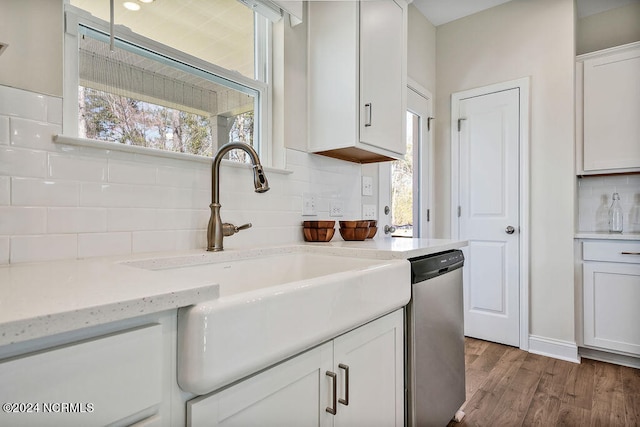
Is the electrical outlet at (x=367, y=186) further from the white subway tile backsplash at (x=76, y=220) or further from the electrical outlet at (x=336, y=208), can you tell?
the white subway tile backsplash at (x=76, y=220)

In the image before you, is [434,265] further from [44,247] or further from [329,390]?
[44,247]

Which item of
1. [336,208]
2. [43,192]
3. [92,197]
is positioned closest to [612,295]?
[336,208]

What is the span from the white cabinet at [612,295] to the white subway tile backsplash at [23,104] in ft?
10.3

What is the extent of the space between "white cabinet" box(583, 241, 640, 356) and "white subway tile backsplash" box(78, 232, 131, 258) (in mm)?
2895

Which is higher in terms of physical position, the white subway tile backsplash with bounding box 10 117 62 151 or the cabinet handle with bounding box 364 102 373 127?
the cabinet handle with bounding box 364 102 373 127

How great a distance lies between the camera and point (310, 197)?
6.22 feet

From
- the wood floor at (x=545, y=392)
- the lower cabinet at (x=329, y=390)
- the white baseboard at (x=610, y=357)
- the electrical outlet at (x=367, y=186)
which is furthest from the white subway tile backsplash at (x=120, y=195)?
the white baseboard at (x=610, y=357)

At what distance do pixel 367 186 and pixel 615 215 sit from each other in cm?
201

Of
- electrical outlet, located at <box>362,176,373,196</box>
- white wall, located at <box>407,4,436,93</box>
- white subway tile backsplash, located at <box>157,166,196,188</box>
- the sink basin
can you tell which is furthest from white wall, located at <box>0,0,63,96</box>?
white wall, located at <box>407,4,436,93</box>

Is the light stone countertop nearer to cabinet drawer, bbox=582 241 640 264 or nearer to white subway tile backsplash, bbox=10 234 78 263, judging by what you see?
white subway tile backsplash, bbox=10 234 78 263

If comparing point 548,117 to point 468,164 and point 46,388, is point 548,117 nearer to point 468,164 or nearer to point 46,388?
point 468,164

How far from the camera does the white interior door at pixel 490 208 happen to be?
2764 millimetres

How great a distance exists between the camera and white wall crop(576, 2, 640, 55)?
9.04ft

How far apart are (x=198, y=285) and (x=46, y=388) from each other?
0.77 ft
